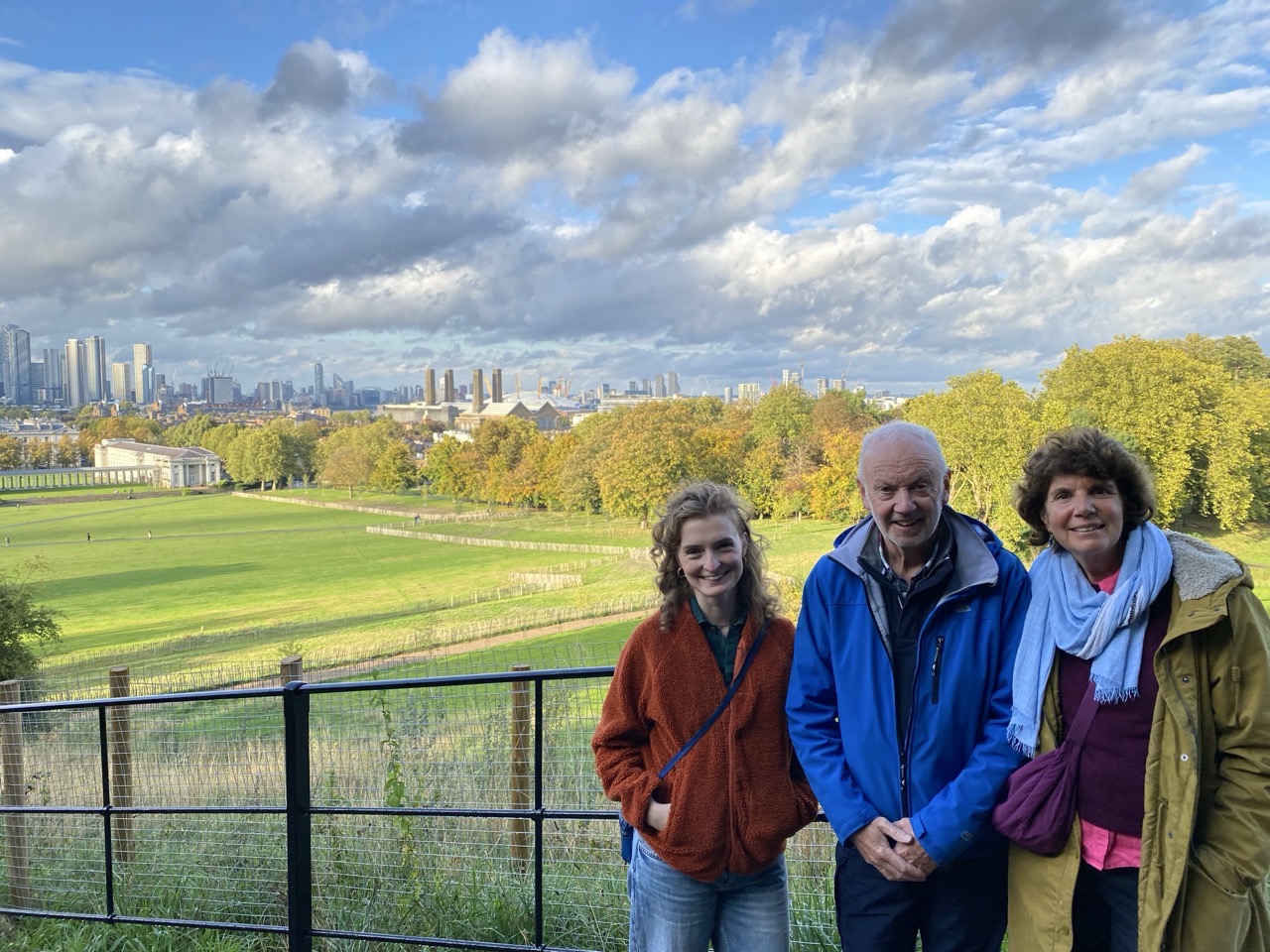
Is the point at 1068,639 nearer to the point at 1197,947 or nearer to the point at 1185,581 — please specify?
the point at 1185,581

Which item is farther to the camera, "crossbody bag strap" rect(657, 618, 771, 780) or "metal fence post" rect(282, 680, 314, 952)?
"metal fence post" rect(282, 680, 314, 952)

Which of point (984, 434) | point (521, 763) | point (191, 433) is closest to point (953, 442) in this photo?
point (984, 434)

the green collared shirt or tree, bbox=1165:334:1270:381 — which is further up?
tree, bbox=1165:334:1270:381

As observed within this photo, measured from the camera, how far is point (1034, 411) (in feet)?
126

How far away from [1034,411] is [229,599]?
124ft

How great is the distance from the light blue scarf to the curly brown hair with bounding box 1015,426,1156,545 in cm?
6

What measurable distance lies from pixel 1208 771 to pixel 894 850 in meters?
0.64

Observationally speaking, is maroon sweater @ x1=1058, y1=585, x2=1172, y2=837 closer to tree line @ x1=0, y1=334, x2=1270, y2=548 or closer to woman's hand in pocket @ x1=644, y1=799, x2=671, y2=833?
woman's hand in pocket @ x1=644, y1=799, x2=671, y2=833

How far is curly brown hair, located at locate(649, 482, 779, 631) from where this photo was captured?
217 centimetres

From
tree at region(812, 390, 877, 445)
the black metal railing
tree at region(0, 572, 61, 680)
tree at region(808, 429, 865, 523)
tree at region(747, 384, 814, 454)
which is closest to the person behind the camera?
the black metal railing

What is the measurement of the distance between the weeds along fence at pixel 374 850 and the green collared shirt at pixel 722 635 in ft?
1.20

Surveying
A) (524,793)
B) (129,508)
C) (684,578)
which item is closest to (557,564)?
(524,793)

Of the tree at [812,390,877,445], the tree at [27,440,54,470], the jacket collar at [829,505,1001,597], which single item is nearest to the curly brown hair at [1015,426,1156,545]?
the jacket collar at [829,505,1001,597]

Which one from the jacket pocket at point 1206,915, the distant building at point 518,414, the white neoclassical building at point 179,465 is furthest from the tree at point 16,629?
the distant building at point 518,414
